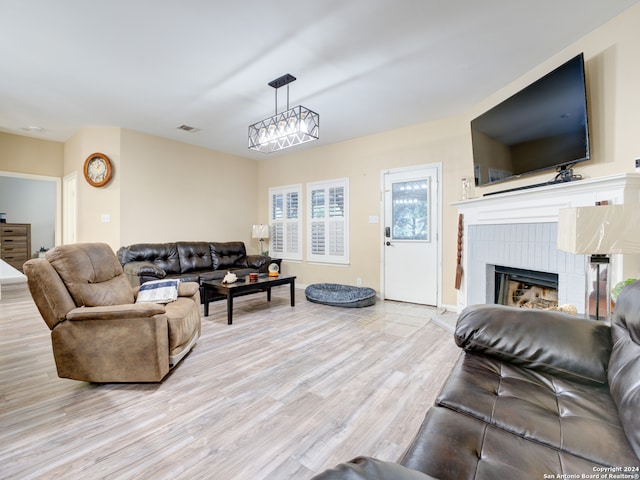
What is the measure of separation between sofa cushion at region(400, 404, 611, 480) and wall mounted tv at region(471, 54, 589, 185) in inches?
92.9

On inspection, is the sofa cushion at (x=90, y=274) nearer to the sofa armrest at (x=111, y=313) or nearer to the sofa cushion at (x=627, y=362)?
the sofa armrest at (x=111, y=313)

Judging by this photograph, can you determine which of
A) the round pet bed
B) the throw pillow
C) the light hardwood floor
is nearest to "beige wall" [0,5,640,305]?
the round pet bed

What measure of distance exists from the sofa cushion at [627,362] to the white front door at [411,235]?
2957 mm

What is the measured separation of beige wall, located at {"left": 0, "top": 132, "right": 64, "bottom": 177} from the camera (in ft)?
15.6

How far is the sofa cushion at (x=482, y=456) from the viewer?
2.52 feet

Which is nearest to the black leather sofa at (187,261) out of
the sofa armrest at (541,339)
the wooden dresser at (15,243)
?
the sofa armrest at (541,339)

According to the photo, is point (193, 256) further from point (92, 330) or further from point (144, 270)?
point (92, 330)

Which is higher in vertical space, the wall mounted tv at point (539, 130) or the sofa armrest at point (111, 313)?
the wall mounted tv at point (539, 130)

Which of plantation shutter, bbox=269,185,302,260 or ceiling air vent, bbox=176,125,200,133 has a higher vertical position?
ceiling air vent, bbox=176,125,200,133

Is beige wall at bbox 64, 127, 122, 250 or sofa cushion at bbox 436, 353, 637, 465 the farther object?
beige wall at bbox 64, 127, 122, 250

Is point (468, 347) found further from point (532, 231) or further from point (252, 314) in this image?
point (252, 314)

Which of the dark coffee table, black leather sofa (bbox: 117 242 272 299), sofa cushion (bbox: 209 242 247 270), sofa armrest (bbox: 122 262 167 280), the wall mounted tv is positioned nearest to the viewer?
the wall mounted tv

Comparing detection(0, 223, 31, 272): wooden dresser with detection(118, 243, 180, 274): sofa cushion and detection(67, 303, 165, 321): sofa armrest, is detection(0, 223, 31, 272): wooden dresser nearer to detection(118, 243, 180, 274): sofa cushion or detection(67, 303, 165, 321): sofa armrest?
detection(118, 243, 180, 274): sofa cushion

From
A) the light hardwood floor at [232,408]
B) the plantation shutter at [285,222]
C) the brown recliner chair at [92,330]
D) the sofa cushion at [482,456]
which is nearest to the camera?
the sofa cushion at [482,456]
